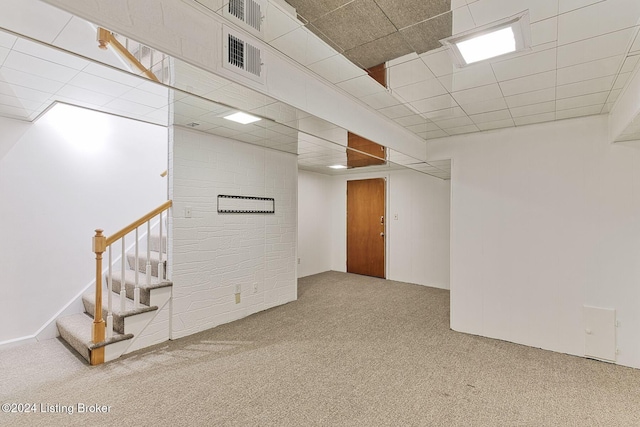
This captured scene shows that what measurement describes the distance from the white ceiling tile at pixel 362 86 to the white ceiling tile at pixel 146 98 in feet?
4.68

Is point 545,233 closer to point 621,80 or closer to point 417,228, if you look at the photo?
point 621,80

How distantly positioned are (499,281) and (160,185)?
4.55 meters

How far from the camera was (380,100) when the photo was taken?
8.72 ft

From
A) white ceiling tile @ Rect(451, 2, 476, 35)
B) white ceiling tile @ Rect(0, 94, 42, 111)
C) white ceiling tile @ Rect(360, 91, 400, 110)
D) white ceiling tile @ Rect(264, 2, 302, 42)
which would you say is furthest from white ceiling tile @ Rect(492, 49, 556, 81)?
white ceiling tile @ Rect(0, 94, 42, 111)

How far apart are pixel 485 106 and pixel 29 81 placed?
3.72 meters

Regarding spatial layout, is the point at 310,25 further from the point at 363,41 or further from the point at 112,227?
the point at 112,227

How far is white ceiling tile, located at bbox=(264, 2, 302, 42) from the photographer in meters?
1.54

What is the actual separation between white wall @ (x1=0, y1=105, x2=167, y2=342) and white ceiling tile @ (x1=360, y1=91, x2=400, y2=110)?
3.20 meters

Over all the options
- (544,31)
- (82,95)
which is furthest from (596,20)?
(82,95)

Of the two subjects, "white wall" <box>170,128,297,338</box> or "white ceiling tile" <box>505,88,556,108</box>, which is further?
"white wall" <box>170,128,297,338</box>

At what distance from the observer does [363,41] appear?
179 centimetres

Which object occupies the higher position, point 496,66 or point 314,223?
point 496,66

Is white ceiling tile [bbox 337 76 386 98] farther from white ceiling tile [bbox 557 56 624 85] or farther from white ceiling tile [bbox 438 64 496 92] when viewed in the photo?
white ceiling tile [bbox 557 56 624 85]

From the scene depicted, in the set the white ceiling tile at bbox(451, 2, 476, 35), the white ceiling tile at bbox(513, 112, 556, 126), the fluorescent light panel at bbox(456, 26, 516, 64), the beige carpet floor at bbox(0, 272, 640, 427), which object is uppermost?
the white ceiling tile at bbox(451, 2, 476, 35)
